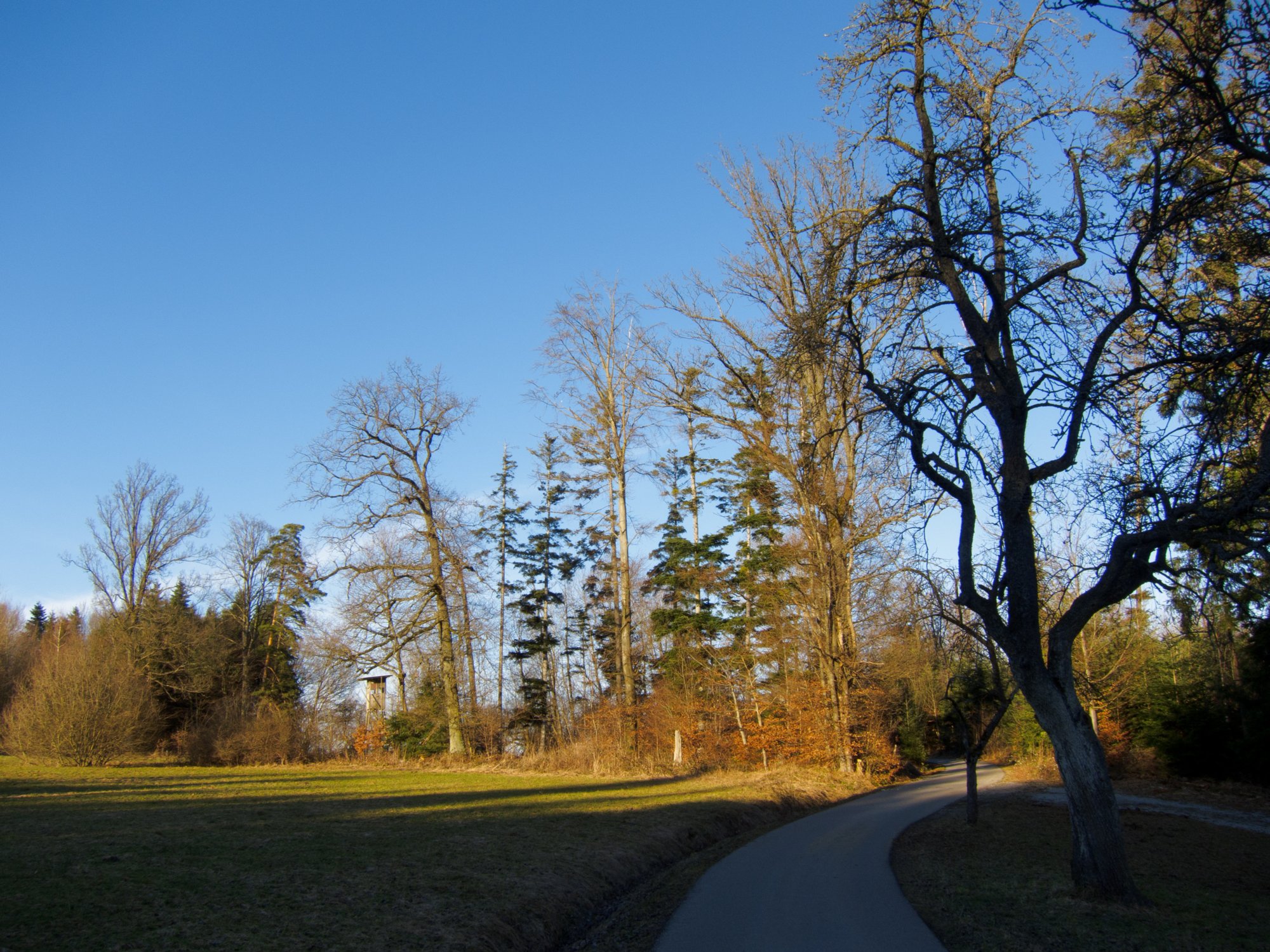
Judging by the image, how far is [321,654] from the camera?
91.1ft

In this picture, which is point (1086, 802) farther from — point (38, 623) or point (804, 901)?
point (38, 623)

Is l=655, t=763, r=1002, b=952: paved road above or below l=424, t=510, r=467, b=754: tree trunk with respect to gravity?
below

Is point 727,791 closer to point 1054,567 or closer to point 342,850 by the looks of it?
point 1054,567

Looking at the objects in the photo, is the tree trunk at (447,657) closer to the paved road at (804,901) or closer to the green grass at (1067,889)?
the paved road at (804,901)

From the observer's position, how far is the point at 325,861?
8.44m

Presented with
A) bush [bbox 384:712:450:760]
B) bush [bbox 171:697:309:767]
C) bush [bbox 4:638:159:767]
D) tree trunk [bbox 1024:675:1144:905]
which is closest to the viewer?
tree trunk [bbox 1024:675:1144:905]

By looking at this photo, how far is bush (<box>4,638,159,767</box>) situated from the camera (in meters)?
22.3

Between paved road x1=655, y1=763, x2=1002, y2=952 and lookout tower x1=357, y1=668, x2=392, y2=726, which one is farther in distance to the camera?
lookout tower x1=357, y1=668, x2=392, y2=726

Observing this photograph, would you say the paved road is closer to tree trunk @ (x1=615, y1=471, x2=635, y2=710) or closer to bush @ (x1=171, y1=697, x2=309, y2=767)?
tree trunk @ (x1=615, y1=471, x2=635, y2=710)

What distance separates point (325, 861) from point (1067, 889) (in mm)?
7921

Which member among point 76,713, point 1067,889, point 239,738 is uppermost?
point 76,713

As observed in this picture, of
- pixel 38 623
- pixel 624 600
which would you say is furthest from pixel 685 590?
pixel 38 623

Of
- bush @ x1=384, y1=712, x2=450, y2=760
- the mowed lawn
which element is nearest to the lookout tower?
bush @ x1=384, y1=712, x2=450, y2=760

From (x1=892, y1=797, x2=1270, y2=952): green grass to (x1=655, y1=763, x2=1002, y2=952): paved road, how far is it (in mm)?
341
